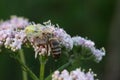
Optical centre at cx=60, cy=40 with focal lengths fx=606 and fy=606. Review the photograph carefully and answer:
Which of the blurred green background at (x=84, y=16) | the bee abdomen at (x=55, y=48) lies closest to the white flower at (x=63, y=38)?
the bee abdomen at (x=55, y=48)

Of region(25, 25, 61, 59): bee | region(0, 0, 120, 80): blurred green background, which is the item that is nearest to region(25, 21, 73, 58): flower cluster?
region(25, 25, 61, 59): bee

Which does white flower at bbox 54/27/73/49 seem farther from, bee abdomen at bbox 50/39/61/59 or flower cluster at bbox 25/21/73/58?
bee abdomen at bbox 50/39/61/59

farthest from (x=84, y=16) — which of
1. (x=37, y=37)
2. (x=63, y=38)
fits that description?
(x=37, y=37)

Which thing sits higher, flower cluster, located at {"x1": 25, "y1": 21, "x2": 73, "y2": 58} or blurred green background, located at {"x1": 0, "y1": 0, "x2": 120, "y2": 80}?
blurred green background, located at {"x1": 0, "y1": 0, "x2": 120, "y2": 80}

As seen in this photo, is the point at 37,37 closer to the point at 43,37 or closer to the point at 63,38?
the point at 43,37

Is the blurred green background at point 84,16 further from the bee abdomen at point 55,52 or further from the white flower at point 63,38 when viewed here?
the bee abdomen at point 55,52

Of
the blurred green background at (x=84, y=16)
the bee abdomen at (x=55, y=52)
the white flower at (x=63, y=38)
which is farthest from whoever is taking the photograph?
the blurred green background at (x=84, y=16)
